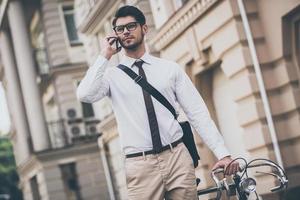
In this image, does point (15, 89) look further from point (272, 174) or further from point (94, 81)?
point (272, 174)

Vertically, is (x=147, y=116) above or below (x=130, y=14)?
below

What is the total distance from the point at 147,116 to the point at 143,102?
0.08 metres

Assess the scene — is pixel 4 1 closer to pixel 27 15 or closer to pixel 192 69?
pixel 27 15

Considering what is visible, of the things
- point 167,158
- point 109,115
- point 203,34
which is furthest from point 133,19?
point 109,115

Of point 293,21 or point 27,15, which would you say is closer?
point 293,21

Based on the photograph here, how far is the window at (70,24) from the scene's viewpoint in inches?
960

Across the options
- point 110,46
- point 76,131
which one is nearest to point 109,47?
point 110,46

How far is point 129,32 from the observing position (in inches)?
125

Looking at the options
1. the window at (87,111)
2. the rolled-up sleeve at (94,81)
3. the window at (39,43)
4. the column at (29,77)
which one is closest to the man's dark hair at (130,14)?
the rolled-up sleeve at (94,81)

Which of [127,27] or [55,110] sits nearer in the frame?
[127,27]

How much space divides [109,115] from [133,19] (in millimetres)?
15084

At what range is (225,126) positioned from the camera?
37.7ft

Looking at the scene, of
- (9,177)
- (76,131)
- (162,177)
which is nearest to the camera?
(162,177)

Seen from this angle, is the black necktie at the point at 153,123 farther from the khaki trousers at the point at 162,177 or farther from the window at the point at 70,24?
the window at the point at 70,24
